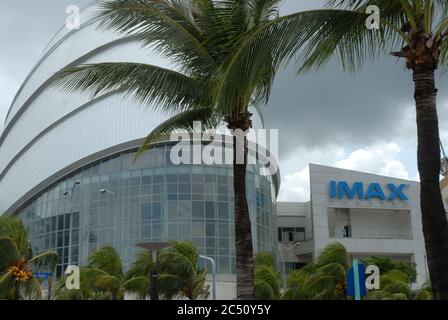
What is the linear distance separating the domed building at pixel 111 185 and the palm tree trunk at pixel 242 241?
36.5 m

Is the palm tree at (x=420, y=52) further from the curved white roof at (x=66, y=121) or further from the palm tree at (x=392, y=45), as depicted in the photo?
the curved white roof at (x=66, y=121)

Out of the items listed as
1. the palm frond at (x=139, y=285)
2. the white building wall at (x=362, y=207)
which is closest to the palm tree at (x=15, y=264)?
the palm frond at (x=139, y=285)

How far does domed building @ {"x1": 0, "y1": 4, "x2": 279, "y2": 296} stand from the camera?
52.4 meters

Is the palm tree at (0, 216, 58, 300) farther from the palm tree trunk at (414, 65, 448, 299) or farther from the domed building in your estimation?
the domed building

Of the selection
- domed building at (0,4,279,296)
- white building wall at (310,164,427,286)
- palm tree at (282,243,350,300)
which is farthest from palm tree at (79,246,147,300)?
white building wall at (310,164,427,286)

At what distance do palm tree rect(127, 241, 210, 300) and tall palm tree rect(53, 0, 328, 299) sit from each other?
13.5 meters

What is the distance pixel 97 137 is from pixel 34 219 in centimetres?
996

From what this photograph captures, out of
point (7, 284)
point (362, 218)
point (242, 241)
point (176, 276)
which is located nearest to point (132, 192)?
point (362, 218)

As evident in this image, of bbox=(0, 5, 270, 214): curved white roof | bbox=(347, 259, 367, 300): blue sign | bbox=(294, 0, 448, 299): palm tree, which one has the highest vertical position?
bbox=(0, 5, 270, 214): curved white roof

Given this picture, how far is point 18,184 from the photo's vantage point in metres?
63.0

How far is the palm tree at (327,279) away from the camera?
24.3m
